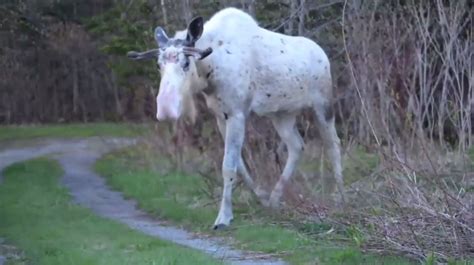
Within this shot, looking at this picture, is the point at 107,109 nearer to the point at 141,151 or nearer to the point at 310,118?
the point at 141,151

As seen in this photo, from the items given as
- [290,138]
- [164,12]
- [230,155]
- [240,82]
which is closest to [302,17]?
[164,12]

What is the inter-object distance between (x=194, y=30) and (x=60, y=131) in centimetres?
3088

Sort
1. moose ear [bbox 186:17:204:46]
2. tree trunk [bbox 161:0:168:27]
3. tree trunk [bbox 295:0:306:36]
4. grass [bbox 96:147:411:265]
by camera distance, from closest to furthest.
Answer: grass [bbox 96:147:411:265]
moose ear [bbox 186:17:204:46]
tree trunk [bbox 295:0:306:36]
tree trunk [bbox 161:0:168:27]

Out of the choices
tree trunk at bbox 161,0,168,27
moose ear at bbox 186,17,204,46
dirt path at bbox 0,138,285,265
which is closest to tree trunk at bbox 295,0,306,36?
tree trunk at bbox 161,0,168,27

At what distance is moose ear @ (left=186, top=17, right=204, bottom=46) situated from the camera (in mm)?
13992

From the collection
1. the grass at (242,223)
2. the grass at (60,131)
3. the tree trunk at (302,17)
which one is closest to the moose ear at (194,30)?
the grass at (242,223)

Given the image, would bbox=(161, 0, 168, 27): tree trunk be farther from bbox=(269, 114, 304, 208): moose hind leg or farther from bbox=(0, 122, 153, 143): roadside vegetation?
bbox=(0, 122, 153, 143): roadside vegetation

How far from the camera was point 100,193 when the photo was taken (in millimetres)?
21562

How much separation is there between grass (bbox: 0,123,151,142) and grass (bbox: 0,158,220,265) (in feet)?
61.2

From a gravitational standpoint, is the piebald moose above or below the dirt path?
above

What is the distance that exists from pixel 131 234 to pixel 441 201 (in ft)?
15.1

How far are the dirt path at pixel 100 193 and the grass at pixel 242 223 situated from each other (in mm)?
224

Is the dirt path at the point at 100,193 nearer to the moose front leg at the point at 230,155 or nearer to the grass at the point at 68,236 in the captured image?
the grass at the point at 68,236

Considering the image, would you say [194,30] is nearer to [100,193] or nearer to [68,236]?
[68,236]
